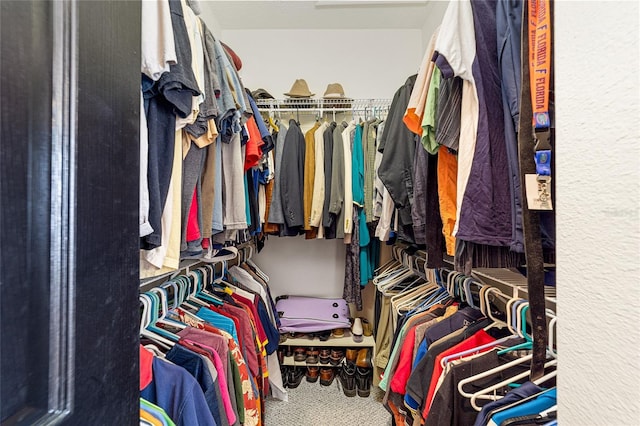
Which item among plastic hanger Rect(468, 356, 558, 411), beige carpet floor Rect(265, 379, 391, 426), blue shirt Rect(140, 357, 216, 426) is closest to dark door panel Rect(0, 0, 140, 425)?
blue shirt Rect(140, 357, 216, 426)

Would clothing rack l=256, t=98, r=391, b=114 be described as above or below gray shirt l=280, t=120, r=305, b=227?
above

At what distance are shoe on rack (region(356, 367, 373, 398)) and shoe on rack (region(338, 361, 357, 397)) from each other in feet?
0.09

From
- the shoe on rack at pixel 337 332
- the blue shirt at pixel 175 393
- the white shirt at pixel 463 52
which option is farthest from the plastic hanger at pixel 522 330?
the shoe on rack at pixel 337 332

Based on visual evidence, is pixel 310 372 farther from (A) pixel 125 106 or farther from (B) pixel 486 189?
(A) pixel 125 106

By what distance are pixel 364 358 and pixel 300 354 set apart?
0.43 m

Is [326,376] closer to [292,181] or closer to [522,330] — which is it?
[292,181]

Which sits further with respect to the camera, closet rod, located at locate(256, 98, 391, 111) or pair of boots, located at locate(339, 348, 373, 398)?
closet rod, located at locate(256, 98, 391, 111)

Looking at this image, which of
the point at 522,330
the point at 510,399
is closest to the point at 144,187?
the point at 510,399

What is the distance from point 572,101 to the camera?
0.38 metres

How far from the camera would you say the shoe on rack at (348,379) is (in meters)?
2.07

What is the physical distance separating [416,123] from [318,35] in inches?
69.1

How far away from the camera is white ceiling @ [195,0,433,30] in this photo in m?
2.07

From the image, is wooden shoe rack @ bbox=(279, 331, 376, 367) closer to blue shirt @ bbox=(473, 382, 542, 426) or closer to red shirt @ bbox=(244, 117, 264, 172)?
red shirt @ bbox=(244, 117, 264, 172)

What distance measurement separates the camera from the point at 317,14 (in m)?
2.17
